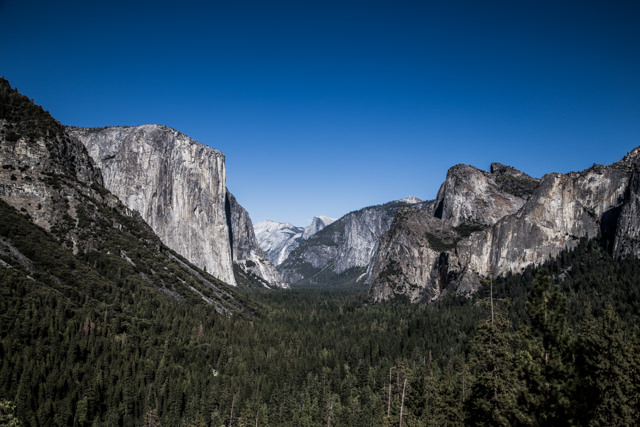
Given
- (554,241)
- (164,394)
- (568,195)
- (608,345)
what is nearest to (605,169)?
(568,195)

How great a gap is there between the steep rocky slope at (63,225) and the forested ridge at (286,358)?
897 mm

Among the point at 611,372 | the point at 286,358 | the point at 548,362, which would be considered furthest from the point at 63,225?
the point at 548,362

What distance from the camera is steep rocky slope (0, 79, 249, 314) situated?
311ft

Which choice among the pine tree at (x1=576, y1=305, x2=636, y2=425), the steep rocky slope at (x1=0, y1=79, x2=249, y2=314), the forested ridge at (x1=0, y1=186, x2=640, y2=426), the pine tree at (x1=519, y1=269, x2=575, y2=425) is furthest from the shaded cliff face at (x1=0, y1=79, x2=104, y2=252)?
the pine tree at (x1=519, y1=269, x2=575, y2=425)

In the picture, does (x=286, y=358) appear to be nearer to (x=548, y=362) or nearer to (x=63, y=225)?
(x=63, y=225)

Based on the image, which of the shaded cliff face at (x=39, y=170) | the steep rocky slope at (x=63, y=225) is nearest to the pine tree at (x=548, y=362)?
the steep rocky slope at (x=63, y=225)

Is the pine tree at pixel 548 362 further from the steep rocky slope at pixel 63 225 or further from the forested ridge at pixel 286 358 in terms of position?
the steep rocky slope at pixel 63 225

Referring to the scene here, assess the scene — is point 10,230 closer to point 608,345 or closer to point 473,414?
point 473,414

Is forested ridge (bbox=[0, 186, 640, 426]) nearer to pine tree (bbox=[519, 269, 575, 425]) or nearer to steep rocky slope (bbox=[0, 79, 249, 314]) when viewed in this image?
pine tree (bbox=[519, 269, 575, 425])

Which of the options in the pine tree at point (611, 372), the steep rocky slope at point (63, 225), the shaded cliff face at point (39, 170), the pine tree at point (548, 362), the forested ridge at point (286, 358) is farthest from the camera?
the shaded cliff face at point (39, 170)

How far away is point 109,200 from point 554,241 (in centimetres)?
15550

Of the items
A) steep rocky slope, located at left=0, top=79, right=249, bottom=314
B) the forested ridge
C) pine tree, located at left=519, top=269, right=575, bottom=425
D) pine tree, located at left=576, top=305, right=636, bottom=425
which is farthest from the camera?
steep rocky slope, located at left=0, top=79, right=249, bottom=314

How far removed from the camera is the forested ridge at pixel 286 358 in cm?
2630

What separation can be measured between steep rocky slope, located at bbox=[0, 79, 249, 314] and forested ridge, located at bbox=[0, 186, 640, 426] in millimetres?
897
